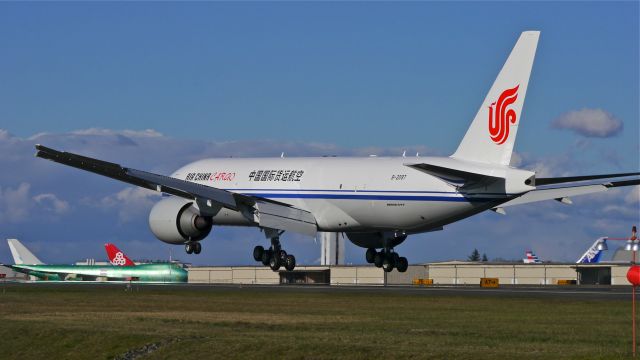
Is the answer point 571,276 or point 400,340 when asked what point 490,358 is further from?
point 571,276

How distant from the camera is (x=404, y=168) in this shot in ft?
198

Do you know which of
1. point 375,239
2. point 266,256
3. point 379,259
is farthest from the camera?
point 375,239

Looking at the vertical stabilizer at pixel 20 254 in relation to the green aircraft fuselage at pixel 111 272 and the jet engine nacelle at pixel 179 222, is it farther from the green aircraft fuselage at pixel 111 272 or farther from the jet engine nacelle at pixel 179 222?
the jet engine nacelle at pixel 179 222

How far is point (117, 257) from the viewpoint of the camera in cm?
16112

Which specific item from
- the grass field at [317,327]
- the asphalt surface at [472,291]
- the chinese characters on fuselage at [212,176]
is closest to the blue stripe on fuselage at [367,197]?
the chinese characters on fuselage at [212,176]

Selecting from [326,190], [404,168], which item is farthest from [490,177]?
[326,190]

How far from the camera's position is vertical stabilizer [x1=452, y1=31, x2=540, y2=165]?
5662 centimetres

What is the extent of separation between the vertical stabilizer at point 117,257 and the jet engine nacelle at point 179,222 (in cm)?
9408

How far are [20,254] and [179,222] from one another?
100 metres

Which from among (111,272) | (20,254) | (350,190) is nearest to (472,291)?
(350,190)

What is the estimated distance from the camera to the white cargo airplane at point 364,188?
186 ft

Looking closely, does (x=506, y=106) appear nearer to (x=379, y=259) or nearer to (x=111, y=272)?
(x=379, y=259)

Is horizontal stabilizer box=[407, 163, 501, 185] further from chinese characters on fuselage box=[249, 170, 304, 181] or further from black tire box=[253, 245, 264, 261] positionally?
black tire box=[253, 245, 264, 261]

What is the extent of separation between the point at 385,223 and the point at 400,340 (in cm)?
1785
